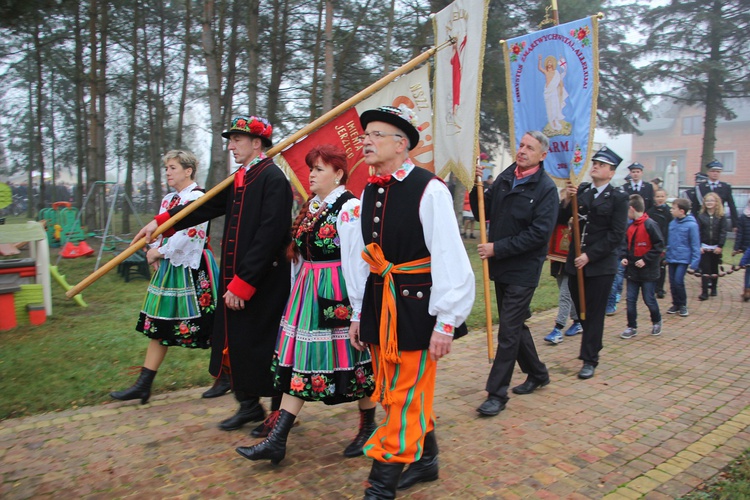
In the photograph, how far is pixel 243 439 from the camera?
4023 mm

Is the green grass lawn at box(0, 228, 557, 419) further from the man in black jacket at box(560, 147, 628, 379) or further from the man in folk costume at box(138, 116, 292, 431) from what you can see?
the man in black jacket at box(560, 147, 628, 379)

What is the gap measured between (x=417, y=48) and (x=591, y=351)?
10.9 m

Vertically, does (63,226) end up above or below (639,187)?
below

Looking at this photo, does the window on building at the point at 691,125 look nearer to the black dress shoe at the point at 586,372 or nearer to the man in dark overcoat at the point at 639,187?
the man in dark overcoat at the point at 639,187

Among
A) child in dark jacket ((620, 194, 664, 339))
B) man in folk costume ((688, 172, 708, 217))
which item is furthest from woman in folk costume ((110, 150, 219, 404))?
man in folk costume ((688, 172, 708, 217))

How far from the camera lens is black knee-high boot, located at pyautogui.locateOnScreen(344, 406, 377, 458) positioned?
379 cm

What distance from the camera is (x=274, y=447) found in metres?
3.47

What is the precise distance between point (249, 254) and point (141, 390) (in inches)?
71.1

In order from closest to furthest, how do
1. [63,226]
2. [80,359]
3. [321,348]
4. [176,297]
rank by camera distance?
1. [321,348]
2. [176,297]
3. [80,359]
4. [63,226]

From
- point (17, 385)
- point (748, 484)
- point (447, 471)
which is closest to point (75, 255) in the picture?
point (17, 385)

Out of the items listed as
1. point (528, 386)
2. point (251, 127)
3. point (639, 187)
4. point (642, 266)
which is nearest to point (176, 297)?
point (251, 127)

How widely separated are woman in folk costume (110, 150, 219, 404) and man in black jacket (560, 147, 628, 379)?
336 cm

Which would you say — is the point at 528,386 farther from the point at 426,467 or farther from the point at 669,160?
the point at 669,160

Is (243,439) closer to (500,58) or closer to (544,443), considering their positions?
(544,443)
